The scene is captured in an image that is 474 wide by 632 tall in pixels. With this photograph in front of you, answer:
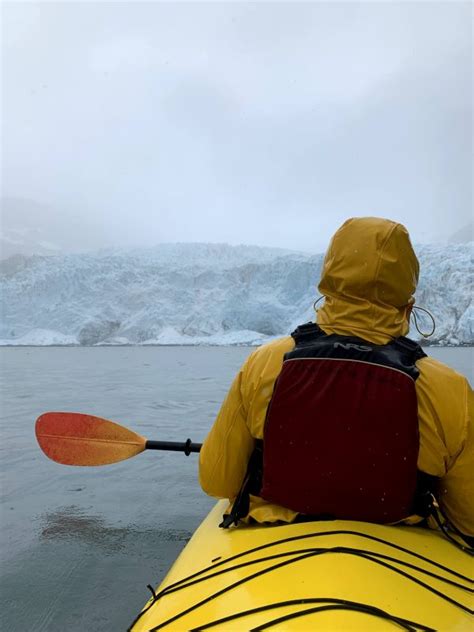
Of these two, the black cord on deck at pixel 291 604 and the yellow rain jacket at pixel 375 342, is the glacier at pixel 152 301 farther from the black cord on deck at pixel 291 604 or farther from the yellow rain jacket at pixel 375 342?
the black cord on deck at pixel 291 604

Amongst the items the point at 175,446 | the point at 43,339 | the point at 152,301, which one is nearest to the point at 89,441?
the point at 175,446

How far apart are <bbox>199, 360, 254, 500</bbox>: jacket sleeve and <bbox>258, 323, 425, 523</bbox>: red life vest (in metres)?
0.12

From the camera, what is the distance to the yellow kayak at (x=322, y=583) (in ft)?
3.12

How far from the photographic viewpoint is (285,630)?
91 cm

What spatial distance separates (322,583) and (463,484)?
0.48 meters

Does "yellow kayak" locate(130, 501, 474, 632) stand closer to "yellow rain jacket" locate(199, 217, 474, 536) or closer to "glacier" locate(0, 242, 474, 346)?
"yellow rain jacket" locate(199, 217, 474, 536)

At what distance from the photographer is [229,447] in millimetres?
1416

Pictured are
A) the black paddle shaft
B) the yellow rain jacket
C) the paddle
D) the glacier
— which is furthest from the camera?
the glacier

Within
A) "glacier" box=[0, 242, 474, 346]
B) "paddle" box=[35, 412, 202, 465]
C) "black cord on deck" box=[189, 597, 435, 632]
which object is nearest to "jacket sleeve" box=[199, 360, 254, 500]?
"black cord on deck" box=[189, 597, 435, 632]

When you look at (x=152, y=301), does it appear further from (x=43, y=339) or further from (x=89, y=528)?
(x=89, y=528)

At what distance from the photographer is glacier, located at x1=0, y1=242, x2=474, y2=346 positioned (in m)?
26.5

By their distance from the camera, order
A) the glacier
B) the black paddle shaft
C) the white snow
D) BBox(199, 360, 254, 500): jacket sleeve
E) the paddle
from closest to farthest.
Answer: BBox(199, 360, 254, 500): jacket sleeve → the black paddle shaft → the paddle → the glacier → the white snow

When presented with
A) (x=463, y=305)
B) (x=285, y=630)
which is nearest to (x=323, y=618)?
(x=285, y=630)

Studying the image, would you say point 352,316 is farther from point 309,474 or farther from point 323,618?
point 323,618
